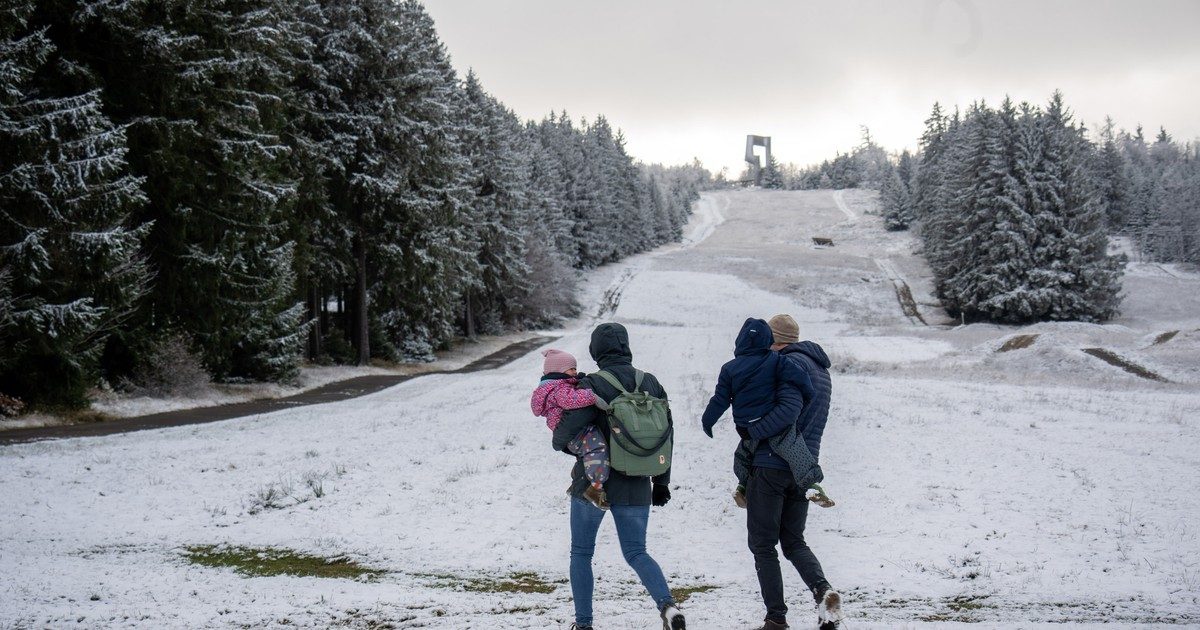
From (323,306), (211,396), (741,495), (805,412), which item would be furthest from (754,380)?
(323,306)

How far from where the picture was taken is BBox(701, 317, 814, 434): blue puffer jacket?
16.9 feet

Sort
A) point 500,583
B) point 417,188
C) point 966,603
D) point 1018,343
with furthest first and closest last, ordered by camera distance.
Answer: point 1018,343, point 417,188, point 500,583, point 966,603

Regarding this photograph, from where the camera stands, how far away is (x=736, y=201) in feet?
486

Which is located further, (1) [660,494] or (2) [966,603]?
(2) [966,603]

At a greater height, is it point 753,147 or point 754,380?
point 753,147

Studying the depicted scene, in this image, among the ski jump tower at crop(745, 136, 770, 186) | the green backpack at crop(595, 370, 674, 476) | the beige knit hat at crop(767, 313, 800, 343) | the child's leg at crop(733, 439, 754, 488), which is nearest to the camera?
the green backpack at crop(595, 370, 674, 476)

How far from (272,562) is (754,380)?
505cm

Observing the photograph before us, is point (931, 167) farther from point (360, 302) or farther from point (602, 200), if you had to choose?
point (360, 302)

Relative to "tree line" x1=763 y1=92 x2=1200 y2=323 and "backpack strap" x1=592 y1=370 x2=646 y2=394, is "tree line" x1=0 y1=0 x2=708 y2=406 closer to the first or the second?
"backpack strap" x1=592 y1=370 x2=646 y2=394

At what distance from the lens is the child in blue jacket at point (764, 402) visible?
506cm

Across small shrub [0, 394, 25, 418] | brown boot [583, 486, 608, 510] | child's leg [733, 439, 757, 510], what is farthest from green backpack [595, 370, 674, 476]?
small shrub [0, 394, 25, 418]

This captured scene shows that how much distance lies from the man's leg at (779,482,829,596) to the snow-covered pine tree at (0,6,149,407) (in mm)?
13800

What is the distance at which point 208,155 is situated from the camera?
61.9 feet

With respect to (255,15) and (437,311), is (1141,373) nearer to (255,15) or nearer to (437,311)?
(437,311)
